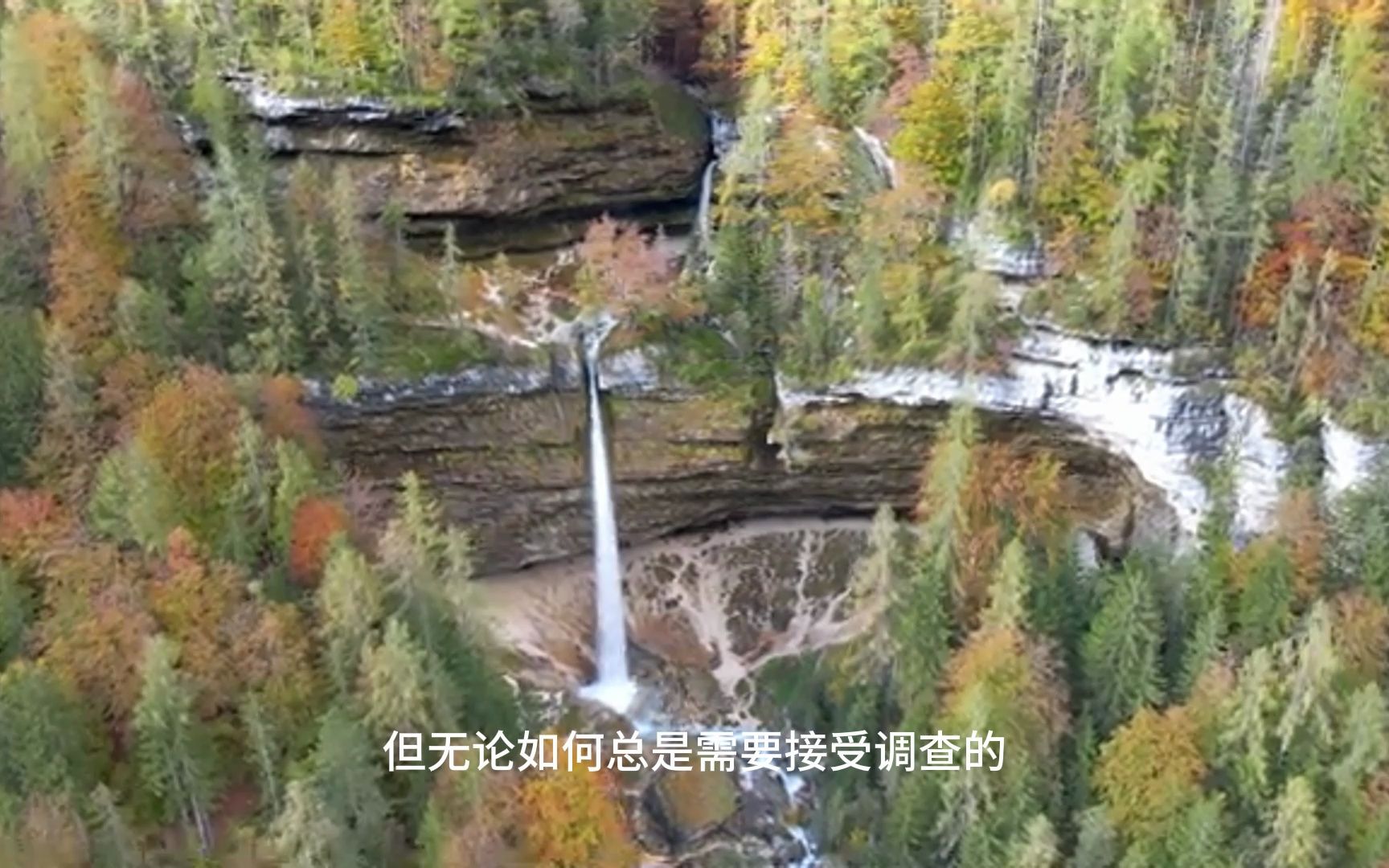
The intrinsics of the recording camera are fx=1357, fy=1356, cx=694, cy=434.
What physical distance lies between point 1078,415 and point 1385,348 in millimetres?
7502

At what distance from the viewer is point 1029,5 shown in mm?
35469

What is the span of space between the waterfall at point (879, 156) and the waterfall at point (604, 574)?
8.72 meters

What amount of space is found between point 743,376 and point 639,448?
3.63m

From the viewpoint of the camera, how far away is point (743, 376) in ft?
124

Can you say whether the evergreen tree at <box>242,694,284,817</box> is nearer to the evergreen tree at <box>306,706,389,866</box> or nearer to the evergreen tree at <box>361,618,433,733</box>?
the evergreen tree at <box>306,706,389,866</box>

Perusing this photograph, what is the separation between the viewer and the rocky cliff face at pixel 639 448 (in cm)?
3684

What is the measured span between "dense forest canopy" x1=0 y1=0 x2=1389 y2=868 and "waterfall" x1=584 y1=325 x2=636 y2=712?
7.85 feet

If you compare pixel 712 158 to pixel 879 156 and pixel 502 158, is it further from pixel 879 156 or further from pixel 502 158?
pixel 502 158

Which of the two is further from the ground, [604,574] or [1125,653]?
[1125,653]

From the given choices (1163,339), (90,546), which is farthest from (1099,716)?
(90,546)

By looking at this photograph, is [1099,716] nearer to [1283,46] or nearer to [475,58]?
[1283,46]

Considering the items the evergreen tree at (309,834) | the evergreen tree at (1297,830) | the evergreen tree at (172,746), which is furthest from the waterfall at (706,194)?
the evergreen tree at (1297,830)

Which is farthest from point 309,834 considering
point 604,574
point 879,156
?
point 879,156

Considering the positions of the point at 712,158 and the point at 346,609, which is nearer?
the point at 346,609
